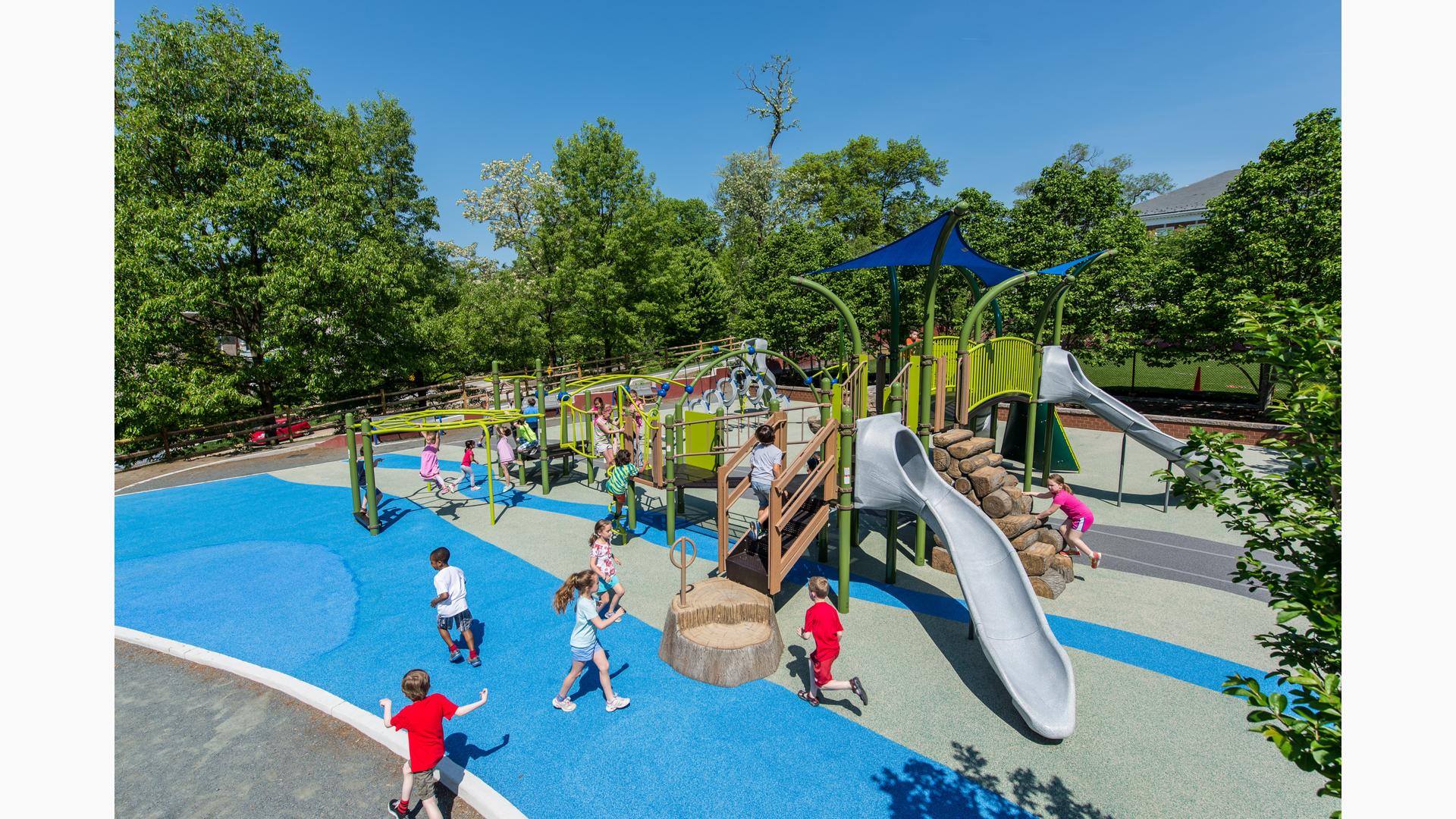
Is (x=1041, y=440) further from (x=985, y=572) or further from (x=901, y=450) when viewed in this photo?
(x=985, y=572)

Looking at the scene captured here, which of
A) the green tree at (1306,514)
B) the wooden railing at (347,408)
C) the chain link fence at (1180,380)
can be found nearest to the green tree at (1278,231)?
the chain link fence at (1180,380)

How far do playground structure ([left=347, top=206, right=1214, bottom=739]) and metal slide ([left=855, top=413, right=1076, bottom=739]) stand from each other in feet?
0.06

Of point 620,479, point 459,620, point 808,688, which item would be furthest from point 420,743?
point 620,479

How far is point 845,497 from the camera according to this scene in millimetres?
8602

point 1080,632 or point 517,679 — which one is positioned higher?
point 1080,632

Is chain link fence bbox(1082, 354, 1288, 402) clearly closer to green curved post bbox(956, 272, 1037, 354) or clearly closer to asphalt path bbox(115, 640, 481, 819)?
green curved post bbox(956, 272, 1037, 354)

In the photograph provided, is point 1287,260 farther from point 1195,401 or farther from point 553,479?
point 553,479

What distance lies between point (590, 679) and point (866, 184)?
47.9 meters

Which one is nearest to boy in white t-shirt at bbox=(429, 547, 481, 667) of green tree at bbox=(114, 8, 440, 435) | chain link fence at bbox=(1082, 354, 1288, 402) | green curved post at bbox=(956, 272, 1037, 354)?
green curved post at bbox=(956, 272, 1037, 354)

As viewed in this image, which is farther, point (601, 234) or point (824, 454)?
point (601, 234)

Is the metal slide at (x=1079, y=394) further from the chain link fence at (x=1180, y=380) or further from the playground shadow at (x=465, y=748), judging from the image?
the chain link fence at (x=1180, y=380)

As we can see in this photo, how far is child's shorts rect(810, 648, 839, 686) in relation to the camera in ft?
21.3

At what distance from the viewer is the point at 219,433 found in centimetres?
2195

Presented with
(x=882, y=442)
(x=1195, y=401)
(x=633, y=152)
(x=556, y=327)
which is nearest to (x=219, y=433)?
(x=556, y=327)
